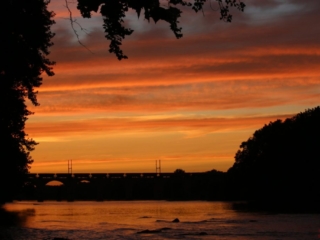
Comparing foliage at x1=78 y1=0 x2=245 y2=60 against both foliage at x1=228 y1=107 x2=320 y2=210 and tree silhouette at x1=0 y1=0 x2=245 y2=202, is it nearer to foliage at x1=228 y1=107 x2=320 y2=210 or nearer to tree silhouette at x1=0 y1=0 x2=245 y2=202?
tree silhouette at x1=0 y1=0 x2=245 y2=202

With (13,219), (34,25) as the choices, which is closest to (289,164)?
(13,219)

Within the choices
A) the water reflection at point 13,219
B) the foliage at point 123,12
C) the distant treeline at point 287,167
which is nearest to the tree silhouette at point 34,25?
the foliage at point 123,12

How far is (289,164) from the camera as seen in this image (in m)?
113

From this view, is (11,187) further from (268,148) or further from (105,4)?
(268,148)

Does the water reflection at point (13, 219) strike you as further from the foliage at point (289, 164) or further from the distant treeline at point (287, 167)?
the foliage at point (289, 164)

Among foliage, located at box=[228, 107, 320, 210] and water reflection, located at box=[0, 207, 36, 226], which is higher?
foliage, located at box=[228, 107, 320, 210]

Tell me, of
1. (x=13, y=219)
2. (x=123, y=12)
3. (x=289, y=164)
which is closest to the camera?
(x=123, y=12)

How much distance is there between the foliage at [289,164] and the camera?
109000mm

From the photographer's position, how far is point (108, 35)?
15.6m

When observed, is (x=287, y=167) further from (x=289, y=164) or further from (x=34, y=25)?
(x=34, y=25)

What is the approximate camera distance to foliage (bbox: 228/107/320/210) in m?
109

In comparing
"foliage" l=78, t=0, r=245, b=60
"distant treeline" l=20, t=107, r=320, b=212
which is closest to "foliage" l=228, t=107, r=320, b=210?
"distant treeline" l=20, t=107, r=320, b=212

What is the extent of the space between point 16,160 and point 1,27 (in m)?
37.5

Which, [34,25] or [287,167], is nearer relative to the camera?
[34,25]
